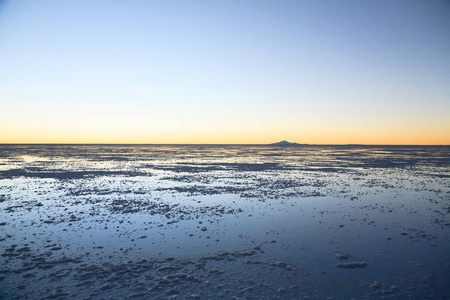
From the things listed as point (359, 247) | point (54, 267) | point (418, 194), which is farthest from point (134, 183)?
point (418, 194)

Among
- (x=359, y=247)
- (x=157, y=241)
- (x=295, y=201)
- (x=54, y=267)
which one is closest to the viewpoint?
(x=54, y=267)

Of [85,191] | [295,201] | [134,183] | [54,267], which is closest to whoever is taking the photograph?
[54,267]

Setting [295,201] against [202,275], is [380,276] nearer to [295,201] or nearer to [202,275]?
[202,275]

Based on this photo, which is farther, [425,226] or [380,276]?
[425,226]

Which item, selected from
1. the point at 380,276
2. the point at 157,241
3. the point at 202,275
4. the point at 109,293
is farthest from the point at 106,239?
the point at 380,276

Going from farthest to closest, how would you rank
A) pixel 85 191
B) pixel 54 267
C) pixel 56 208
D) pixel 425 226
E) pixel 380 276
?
pixel 85 191
pixel 56 208
pixel 425 226
pixel 54 267
pixel 380 276

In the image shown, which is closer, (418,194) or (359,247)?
(359,247)

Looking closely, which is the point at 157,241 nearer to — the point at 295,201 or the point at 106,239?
the point at 106,239

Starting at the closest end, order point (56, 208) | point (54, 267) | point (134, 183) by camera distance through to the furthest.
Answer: point (54, 267)
point (56, 208)
point (134, 183)
